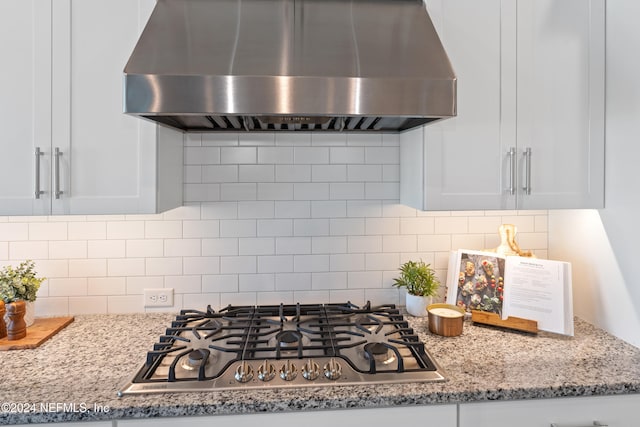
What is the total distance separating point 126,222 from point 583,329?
199 centimetres

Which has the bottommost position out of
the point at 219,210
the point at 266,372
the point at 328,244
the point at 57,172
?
the point at 266,372

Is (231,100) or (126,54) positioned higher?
(126,54)

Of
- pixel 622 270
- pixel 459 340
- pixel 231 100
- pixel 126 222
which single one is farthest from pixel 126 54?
pixel 622 270

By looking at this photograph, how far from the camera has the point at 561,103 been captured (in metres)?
1.59

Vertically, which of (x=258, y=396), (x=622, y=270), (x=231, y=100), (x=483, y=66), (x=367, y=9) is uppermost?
(x=367, y=9)

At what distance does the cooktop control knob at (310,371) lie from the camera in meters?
1.25

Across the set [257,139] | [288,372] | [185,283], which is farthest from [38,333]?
[257,139]

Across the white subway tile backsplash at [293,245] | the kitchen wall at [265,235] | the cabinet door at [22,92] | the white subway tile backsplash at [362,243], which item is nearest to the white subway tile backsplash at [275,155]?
the kitchen wall at [265,235]

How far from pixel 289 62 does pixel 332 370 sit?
3.16 ft

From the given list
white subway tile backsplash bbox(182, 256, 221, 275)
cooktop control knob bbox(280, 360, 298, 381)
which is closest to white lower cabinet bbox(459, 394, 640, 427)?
A: cooktop control knob bbox(280, 360, 298, 381)

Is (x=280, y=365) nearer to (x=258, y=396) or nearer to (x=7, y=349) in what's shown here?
(x=258, y=396)

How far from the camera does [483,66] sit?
5.08 feet

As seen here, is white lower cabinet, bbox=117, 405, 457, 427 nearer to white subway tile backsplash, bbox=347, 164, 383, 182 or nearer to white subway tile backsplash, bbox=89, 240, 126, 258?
white subway tile backsplash, bbox=89, 240, 126, 258

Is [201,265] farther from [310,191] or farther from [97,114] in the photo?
[97,114]
